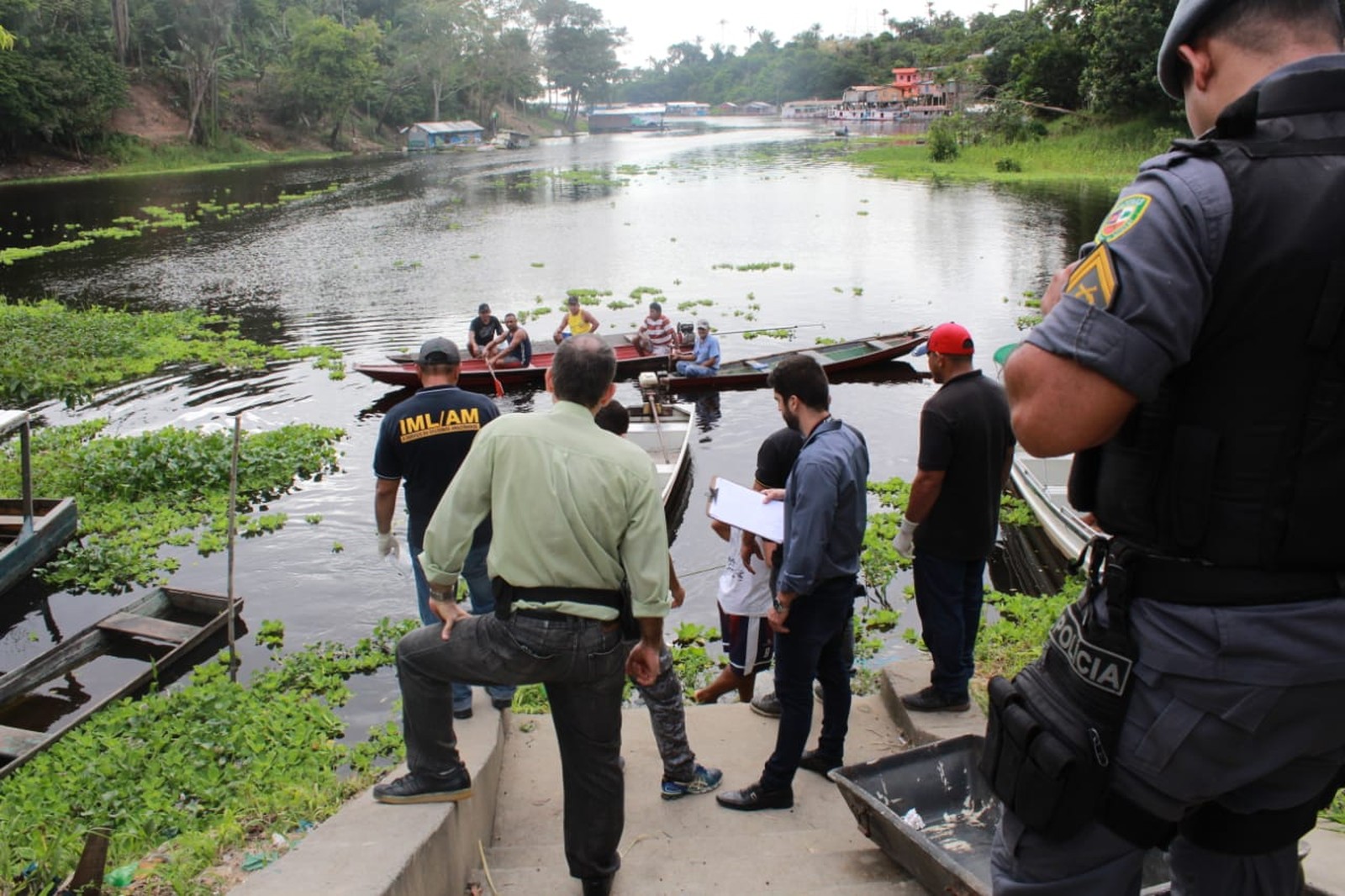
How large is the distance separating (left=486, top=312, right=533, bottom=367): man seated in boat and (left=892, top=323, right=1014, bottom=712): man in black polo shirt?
1324 centimetres

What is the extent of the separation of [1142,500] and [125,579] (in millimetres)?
11181

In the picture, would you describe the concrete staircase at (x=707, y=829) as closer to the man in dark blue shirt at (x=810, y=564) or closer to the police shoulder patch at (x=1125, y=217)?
the man in dark blue shirt at (x=810, y=564)

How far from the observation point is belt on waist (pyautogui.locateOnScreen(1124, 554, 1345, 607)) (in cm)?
182

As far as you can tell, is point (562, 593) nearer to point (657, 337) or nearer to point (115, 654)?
point (115, 654)

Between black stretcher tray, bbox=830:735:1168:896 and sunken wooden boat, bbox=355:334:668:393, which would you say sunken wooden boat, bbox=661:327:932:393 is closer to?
sunken wooden boat, bbox=355:334:668:393

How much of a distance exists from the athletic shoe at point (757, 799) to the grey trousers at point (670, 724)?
0.28 metres

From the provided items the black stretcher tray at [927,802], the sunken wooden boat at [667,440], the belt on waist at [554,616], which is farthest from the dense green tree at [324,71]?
the black stretcher tray at [927,802]

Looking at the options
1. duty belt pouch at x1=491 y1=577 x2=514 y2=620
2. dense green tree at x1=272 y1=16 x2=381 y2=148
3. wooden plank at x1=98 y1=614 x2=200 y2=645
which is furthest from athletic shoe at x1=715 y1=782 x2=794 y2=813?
dense green tree at x1=272 y1=16 x2=381 y2=148

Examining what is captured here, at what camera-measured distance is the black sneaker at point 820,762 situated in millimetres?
5180

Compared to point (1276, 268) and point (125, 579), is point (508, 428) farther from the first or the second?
point (125, 579)

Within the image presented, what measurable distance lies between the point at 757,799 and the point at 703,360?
13.6m

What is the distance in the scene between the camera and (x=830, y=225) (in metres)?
38.5

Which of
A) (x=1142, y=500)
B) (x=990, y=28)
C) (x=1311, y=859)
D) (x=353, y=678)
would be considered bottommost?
(x=353, y=678)

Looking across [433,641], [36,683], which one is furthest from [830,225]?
[433,641]
